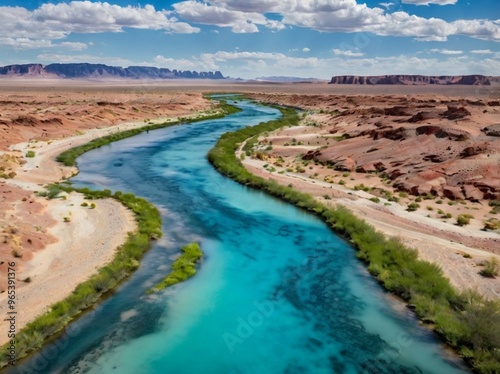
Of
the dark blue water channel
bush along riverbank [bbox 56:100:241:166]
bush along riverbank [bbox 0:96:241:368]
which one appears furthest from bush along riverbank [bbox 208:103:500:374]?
bush along riverbank [bbox 56:100:241:166]

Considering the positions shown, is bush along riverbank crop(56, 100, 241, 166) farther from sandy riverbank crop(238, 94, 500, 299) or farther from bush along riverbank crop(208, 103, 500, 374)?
bush along riverbank crop(208, 103, 500, 374)

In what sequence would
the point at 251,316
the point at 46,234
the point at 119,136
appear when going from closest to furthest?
the point at 251,316 → the point at 46,234 → the point at 119,136

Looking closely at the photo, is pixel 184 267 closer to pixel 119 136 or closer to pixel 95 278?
pixel 95 278

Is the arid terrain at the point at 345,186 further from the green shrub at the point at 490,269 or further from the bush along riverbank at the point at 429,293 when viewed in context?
the bush along riverbank at the point at 429,293

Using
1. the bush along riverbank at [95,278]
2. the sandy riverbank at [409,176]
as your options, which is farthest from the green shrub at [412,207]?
the bush along riverbank at [95,278]

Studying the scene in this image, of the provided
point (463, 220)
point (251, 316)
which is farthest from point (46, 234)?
point (463, 220)

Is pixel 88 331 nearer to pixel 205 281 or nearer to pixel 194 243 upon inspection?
pixel 205 281

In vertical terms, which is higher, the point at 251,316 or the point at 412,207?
the point at 412,207
